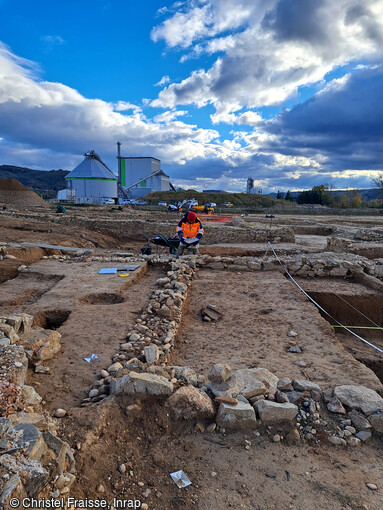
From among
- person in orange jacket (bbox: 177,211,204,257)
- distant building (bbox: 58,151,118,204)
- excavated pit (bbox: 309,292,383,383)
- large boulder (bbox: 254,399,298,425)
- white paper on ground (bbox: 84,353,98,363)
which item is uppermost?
distant building (bbox: 58,151,118,204)

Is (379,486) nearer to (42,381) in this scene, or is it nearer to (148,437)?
(148,437)

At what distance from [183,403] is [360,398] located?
148cm

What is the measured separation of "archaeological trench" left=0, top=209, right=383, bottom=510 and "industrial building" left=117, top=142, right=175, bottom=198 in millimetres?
54725

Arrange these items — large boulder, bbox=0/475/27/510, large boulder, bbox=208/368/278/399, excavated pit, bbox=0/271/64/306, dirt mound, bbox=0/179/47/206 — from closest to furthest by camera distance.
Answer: large boulder, bbox=0/475/27/510 → large boulder, bbox=208/368/278/399 → excavated pit, bbox=0/271/64/306 → dirt mound, bbox=0/179/47/206

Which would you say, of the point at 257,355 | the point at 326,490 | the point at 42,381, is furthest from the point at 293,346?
the point at 42,381

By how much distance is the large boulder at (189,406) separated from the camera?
238 centimetres

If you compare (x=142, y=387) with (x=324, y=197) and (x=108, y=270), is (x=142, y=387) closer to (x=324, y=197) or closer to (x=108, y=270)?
(x=108, y=270)

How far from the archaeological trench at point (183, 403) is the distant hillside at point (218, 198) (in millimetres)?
48530

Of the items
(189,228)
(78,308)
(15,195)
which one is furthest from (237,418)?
(15,195)

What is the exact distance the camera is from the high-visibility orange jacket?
8.27m

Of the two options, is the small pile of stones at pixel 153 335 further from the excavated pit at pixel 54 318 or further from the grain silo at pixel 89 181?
the grain silo at pixel 89 181

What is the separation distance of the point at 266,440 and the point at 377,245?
36.0 ft

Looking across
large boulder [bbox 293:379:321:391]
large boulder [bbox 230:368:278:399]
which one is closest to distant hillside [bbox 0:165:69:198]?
large boulder [bbox 230:368:278:399]

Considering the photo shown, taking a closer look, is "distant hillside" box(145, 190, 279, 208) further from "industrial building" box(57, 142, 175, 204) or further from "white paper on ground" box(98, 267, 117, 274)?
"white paper on ground" box(98, 267, 117, 274)
